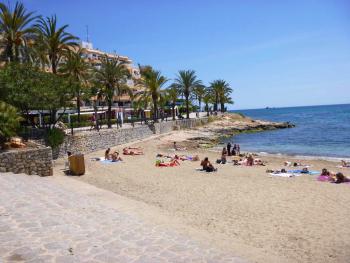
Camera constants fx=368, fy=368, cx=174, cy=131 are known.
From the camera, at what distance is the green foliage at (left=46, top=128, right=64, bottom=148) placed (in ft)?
86.8

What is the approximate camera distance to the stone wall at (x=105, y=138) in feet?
95.2

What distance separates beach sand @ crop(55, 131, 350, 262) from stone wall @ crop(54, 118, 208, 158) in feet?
10.5

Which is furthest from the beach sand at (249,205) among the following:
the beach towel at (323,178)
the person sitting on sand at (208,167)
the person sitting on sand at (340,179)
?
the person sitting on sand at (340,179)

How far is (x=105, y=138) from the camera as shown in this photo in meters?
35.3

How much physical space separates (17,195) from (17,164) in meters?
6.55

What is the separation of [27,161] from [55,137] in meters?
8.50

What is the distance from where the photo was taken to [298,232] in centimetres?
1147

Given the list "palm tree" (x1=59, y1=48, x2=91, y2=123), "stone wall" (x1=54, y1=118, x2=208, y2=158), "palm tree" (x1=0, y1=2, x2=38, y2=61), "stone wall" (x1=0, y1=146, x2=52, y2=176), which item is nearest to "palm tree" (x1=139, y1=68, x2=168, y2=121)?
"stone wall" (x1=54, y1=118, x2=208, y2=158)

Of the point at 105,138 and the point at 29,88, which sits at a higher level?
the point at 29,88

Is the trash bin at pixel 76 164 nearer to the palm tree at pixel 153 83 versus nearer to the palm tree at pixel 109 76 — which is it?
the palm tree at pixel 109 76

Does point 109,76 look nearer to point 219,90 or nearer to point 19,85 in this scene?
point 19,85

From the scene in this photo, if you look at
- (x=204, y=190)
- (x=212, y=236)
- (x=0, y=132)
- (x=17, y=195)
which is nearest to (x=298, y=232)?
(x=212, y=236)

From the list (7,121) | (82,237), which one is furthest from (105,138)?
(82,237)

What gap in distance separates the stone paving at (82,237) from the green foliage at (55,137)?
14.8 metres
